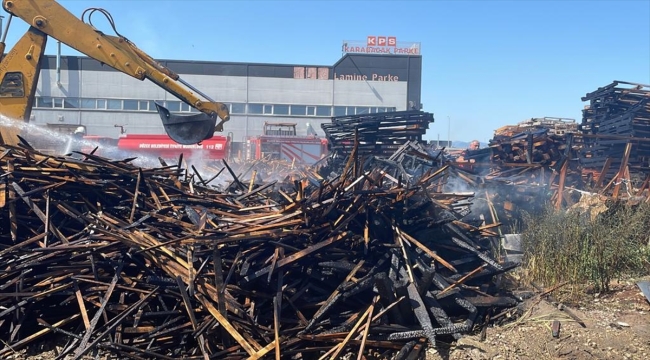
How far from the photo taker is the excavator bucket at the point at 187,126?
9.24 metres

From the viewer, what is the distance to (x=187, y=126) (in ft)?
30.6

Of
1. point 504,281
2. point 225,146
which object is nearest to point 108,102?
point 225,146

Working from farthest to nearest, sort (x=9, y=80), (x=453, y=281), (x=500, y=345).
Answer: (x=9, y=80), (x=453, y=281), (x=500, y=345)

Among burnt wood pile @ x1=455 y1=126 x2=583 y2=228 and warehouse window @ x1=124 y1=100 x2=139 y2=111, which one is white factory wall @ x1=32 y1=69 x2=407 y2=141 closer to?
warehouse window @ x1=124 y1=100 x2=139 y2=111

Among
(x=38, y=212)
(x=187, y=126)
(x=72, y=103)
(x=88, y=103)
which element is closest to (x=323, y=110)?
(x=88, y=103)

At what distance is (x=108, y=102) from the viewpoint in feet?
116

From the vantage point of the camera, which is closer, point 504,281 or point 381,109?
point 504,281

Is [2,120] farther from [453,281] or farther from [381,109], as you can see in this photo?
[381,109]

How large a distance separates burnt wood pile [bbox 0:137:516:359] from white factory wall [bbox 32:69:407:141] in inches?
1194

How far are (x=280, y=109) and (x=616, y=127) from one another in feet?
84.8

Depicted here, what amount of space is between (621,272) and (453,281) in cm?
321

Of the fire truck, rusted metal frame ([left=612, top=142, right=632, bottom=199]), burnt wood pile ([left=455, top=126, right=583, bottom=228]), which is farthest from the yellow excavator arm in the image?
the fire truck

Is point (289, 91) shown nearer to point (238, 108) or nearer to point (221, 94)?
point (238, 108)

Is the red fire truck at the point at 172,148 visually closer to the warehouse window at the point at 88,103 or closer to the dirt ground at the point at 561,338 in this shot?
the dirt ground at the point at 561,338
